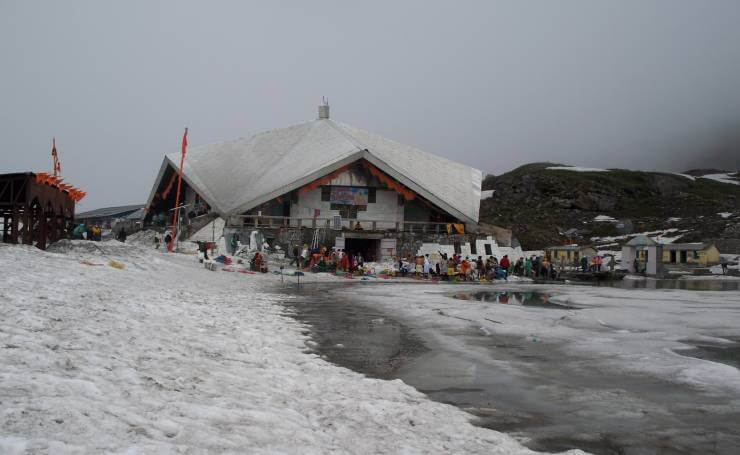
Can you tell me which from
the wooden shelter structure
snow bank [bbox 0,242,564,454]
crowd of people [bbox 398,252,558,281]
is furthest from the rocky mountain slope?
snow bank [bbox 0,242,564,454]

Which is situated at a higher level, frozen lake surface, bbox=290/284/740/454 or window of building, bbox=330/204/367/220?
window of building, bbox=330/204/367/220

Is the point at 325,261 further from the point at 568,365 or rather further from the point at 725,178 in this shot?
the point at 725,178

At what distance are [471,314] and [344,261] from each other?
17767 mm

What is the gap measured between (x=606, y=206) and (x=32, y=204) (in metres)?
102

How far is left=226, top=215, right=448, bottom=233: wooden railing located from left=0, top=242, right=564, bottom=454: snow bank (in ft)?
85.5

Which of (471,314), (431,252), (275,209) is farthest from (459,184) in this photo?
(471,314)

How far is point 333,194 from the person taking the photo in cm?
3994

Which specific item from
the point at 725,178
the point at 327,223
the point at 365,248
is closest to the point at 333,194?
the point at 365,248

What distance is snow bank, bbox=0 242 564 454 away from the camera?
3.45 meters

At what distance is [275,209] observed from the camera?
38531 millimetres

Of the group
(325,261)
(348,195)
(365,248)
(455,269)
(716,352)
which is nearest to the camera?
(716,352)

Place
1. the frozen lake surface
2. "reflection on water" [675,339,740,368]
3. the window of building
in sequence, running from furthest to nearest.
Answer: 1. the window of building
2. "reflection on water" [675,339,740,368]
3. the frozen lake surface

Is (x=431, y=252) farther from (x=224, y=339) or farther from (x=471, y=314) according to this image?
(x=224, y=339)

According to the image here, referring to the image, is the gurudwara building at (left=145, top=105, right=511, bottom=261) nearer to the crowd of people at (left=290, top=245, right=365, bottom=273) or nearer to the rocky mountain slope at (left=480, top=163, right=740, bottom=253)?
the crowd of people at (left=290, top=245, right=365, bottom=273)
